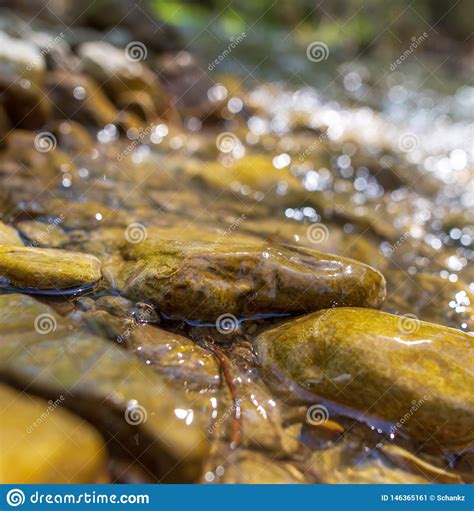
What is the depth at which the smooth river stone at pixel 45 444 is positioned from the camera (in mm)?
1797

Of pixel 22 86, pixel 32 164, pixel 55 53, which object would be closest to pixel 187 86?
pixel 55 53

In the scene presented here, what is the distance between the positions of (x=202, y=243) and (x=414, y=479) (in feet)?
5.75

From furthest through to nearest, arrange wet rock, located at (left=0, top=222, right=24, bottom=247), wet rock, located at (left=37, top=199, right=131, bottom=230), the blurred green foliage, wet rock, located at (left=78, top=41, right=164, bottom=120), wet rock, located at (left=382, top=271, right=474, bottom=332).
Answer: the blurred green foliage < wet rock, located at (left=78, top=41, right=164, bottom=120) < wet rock, located at (left=37, top=199, right=131, bottom=230) < wet rock, located at (left=382, top=271, right=474, bottom=332) < wet rock, located at (left=0, top=222, right=24, bottom=247)

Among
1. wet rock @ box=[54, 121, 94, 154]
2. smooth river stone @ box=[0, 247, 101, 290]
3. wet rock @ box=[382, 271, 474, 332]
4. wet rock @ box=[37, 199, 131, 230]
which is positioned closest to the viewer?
smooth river stone @ box=[0, 247, 101, 290]

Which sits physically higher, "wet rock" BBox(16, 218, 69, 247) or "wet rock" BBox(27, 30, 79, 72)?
"wet rock" BBox(27, 30, 79, 72)

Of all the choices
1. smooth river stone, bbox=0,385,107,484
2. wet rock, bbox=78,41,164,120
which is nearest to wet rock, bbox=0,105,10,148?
wet rock, bbox=78,41,164,120

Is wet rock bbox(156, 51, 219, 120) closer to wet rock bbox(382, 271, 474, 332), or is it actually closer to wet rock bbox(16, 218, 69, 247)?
wet rock bbox(16, 218, 69, 247)

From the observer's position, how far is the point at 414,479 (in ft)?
7.45

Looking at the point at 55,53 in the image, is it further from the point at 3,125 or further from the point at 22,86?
the point at 3,125

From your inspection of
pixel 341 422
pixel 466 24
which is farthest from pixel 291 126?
pixel 466 24

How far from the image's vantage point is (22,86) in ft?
17.7

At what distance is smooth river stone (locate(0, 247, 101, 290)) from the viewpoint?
110 inches

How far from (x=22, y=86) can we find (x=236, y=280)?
13.3 ft

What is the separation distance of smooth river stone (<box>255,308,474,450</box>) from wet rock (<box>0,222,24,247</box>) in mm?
1836
